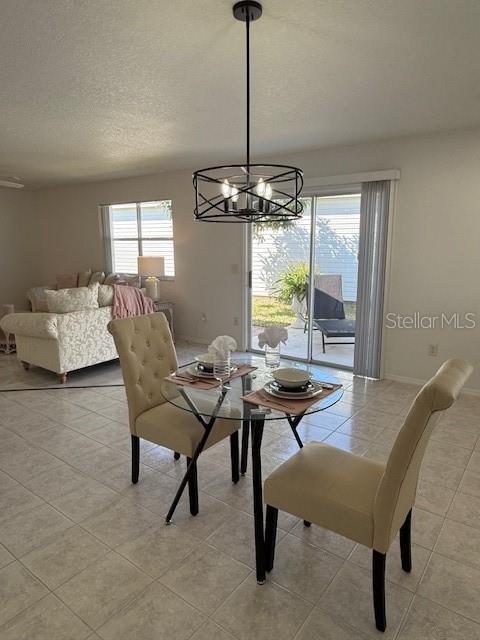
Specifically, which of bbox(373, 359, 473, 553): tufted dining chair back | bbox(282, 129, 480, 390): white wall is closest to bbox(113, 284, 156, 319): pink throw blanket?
bbox(282, 129, 480, 390): white wall

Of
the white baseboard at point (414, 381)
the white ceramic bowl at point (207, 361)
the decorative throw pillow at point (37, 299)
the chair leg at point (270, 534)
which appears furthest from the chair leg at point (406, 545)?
the decorative throw pillow at point (37, 299)

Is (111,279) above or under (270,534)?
above

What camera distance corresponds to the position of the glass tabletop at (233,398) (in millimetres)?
1802

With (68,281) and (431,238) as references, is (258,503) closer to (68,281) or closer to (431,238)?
(431,238)

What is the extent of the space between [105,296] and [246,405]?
10.7ft

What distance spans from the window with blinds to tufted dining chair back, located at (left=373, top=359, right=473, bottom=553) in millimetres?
5072

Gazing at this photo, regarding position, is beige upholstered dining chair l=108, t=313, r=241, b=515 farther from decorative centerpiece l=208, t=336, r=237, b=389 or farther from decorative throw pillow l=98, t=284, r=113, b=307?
decorative throw pillow l=98, t=284, r=113, b=307

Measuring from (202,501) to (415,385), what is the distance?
273 centimetres

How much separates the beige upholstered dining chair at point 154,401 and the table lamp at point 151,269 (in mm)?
3350

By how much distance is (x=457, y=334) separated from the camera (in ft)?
12.8

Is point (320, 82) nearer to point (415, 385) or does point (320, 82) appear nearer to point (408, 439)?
point (408, 439)

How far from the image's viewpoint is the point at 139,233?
6.46 m

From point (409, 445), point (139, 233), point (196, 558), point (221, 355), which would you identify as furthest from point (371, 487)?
point (139, 233)

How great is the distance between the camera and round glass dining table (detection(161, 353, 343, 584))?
1752 mm
